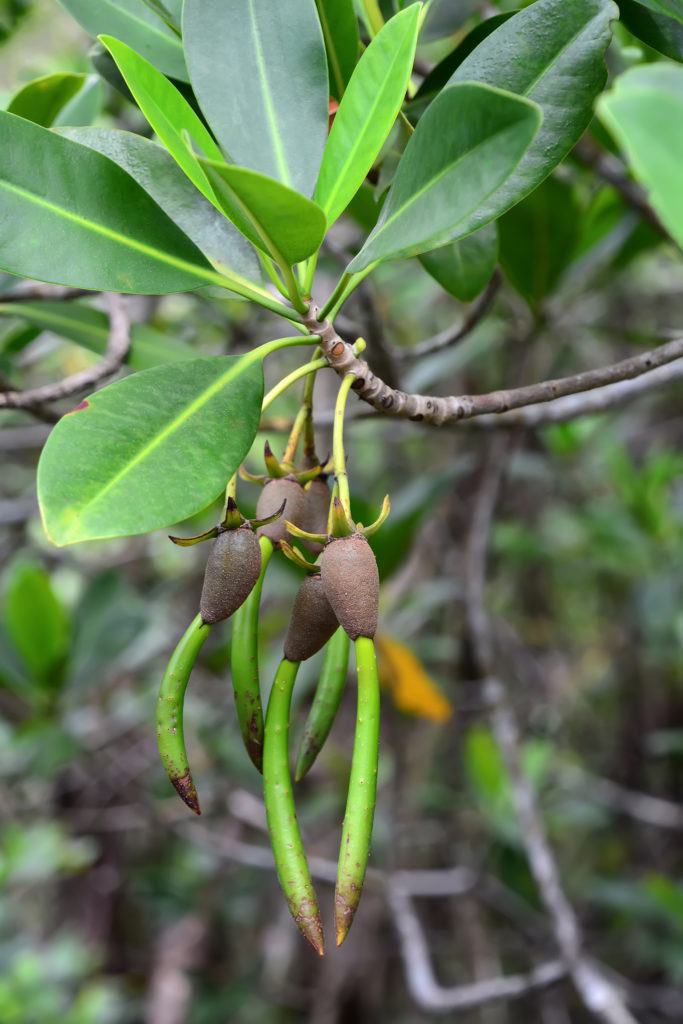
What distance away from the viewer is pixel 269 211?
0.52 metres

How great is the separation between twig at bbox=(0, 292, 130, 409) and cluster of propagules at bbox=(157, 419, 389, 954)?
15.1 inches

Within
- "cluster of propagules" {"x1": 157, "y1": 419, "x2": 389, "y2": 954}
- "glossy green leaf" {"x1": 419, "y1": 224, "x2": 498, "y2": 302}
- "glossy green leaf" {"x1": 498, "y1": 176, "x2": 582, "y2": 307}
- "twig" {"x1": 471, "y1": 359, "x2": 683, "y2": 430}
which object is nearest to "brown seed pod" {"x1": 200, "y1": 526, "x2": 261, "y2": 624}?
"cluster of propagules" {"x1": 157, "y1": 419, "x2": 389, "y2": 954}

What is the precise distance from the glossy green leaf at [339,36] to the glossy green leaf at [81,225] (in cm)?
24

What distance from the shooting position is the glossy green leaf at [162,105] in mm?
562

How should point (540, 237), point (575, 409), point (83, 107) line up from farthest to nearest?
1. point (540, 237)
2. point (575, 409)
3. point (83, 107)

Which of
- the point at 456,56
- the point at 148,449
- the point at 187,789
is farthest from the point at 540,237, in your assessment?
the point at 187,789

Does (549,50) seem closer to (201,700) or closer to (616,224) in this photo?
(616,224)

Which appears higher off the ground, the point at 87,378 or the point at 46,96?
the point at 46,96

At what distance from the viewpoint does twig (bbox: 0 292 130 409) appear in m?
0.90

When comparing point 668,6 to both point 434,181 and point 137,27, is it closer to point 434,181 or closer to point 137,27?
point 434,181

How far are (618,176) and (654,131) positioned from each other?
1.06 metres

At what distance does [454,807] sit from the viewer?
264 centimetres

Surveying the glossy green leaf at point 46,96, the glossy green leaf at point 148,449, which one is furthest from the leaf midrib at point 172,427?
the glossy green leaf at point 46,96

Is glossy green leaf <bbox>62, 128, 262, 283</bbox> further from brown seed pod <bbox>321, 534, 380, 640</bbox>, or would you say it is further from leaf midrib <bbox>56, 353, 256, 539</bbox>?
brown seed pod <bbox>321, 534, 380, 640</bbox>
